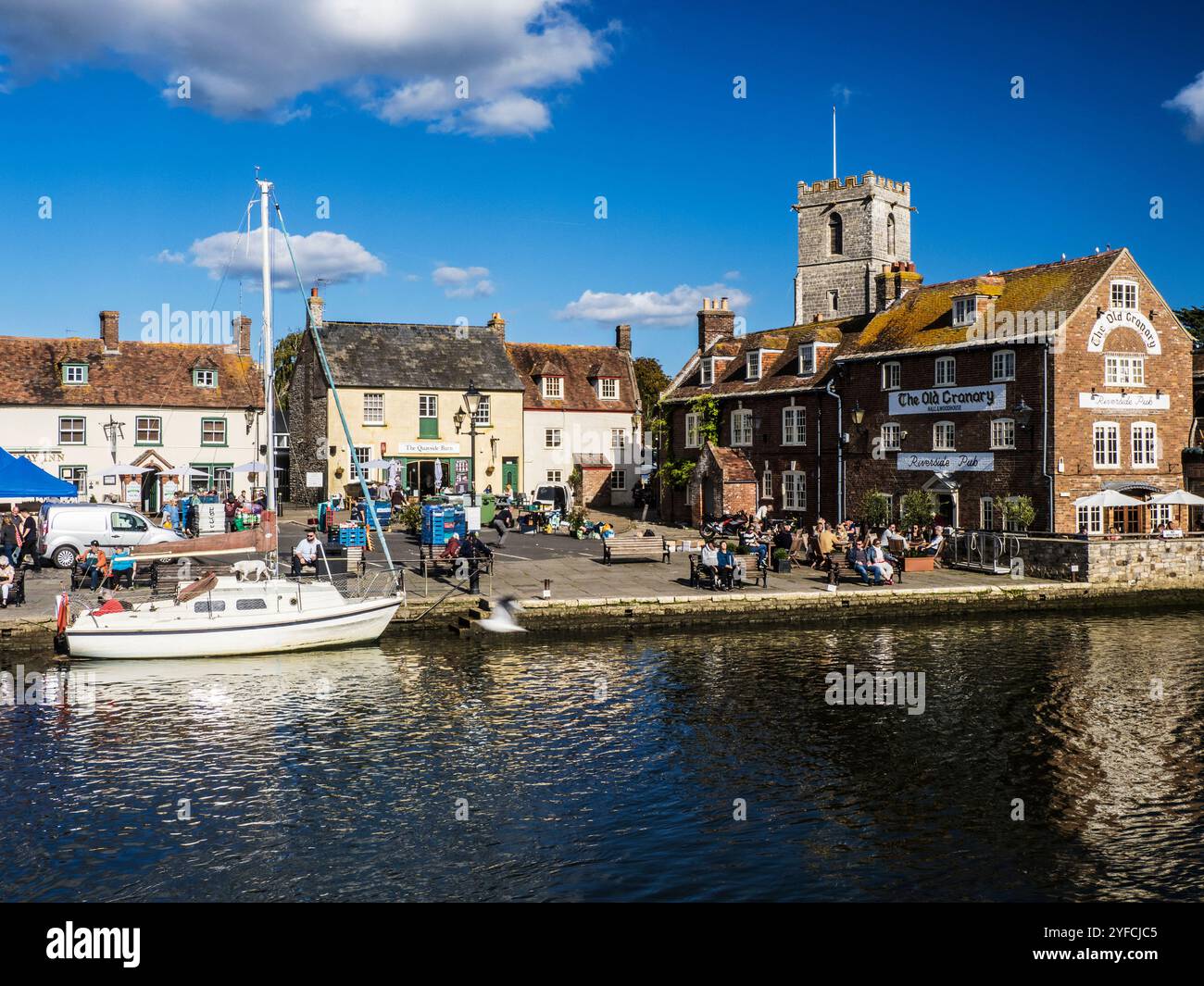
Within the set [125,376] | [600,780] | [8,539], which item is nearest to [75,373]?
[125,376]

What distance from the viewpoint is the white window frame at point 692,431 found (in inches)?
1886

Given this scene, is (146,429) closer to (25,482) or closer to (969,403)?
(25,482)

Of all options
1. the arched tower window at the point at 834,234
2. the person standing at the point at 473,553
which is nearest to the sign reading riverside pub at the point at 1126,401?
the person standing at the point at 473,553

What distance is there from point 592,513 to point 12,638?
3343 centimetres

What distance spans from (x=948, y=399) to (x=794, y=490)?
8199mm

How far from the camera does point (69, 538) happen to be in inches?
1244

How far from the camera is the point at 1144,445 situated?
1400 inches

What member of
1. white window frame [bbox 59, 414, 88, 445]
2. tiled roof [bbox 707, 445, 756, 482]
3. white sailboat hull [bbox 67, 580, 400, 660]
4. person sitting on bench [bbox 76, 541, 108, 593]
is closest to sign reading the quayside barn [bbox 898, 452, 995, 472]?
tiled roof [bbox 707, 445, 756, 482]
